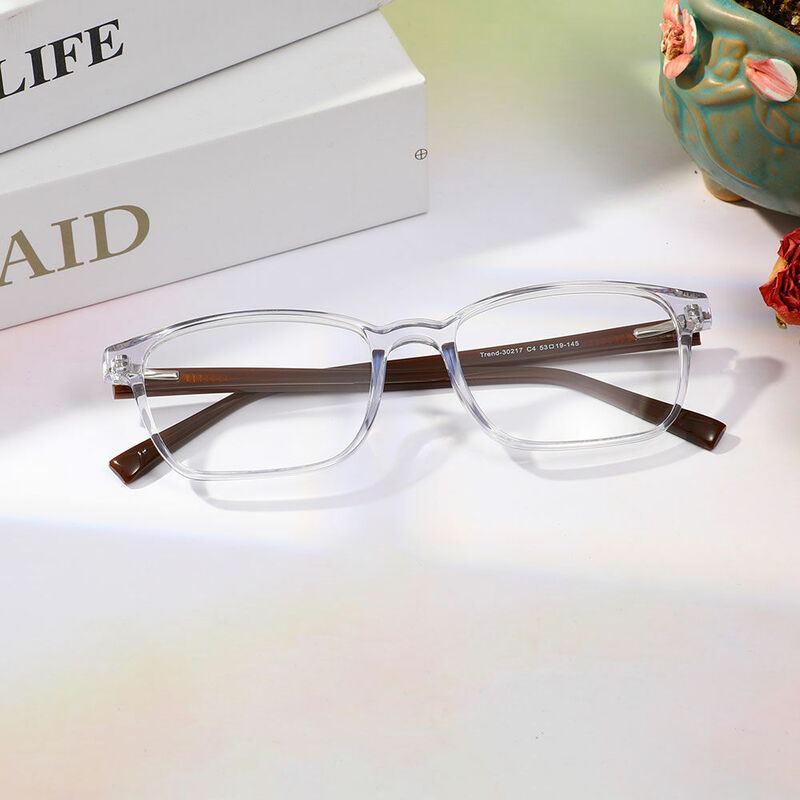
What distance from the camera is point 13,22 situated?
421 mm

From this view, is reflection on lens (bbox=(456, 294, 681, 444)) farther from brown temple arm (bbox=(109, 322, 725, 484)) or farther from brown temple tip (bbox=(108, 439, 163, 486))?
brown temple tip (bbox=(108, 439, 163, 486))

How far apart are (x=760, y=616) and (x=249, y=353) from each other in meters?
0.24

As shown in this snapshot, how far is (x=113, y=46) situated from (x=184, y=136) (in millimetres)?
46

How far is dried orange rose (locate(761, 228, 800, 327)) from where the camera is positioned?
1.43 feet

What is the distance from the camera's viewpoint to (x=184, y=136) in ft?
1.53

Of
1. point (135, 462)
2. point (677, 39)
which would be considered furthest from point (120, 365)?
point (677, 39)

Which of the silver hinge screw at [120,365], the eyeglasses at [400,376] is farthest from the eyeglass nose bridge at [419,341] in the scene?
the silver hinge screw at [120,365]

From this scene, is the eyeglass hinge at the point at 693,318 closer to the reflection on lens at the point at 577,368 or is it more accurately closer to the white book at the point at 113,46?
the reflection on lens at the point at 577,368

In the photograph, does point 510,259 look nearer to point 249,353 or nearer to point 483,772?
point 249,353

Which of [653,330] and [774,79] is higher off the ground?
[774,79]

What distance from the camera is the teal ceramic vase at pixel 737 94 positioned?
43 centimetres

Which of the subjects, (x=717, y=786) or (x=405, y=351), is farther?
(x=405, y=351)

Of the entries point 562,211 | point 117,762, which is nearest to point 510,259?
point 562,211

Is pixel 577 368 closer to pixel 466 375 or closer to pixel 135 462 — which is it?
pixel 466 375
